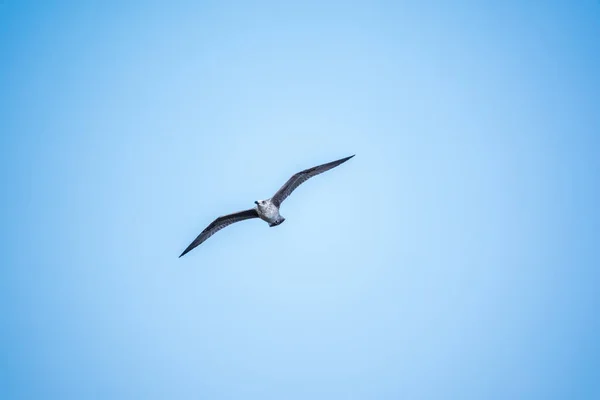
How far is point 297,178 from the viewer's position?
76.5 ft

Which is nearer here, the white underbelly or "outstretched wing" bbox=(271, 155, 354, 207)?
"outstretched wing" bbox=(271, 155, 354, 207)

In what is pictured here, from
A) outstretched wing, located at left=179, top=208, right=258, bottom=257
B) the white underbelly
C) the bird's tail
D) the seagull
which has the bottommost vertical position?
the bird's tail

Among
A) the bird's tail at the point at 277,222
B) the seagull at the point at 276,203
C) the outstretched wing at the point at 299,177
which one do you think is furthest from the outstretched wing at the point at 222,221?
the outstretched wing at the point at 299,177

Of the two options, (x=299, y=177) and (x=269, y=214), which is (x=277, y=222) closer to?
(x=269, y=214)

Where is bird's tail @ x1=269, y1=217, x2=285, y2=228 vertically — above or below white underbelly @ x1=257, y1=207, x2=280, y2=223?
below

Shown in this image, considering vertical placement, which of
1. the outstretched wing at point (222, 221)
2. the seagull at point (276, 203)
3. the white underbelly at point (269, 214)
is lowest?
the white underbelly at point (269, 214)

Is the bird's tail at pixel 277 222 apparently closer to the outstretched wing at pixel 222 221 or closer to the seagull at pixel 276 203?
the seagull at pixel 276 203

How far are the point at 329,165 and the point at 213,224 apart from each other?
5.56m

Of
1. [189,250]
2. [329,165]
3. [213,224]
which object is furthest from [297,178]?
[189,250]

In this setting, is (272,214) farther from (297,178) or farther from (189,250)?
(189,250)

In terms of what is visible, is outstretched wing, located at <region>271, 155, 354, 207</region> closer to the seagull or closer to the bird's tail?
the seagull

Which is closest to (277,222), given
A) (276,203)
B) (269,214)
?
(269,214)

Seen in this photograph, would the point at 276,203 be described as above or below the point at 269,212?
above

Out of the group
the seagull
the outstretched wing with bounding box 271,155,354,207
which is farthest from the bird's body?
the outstretched wing with bounding box 271,155,354,207
